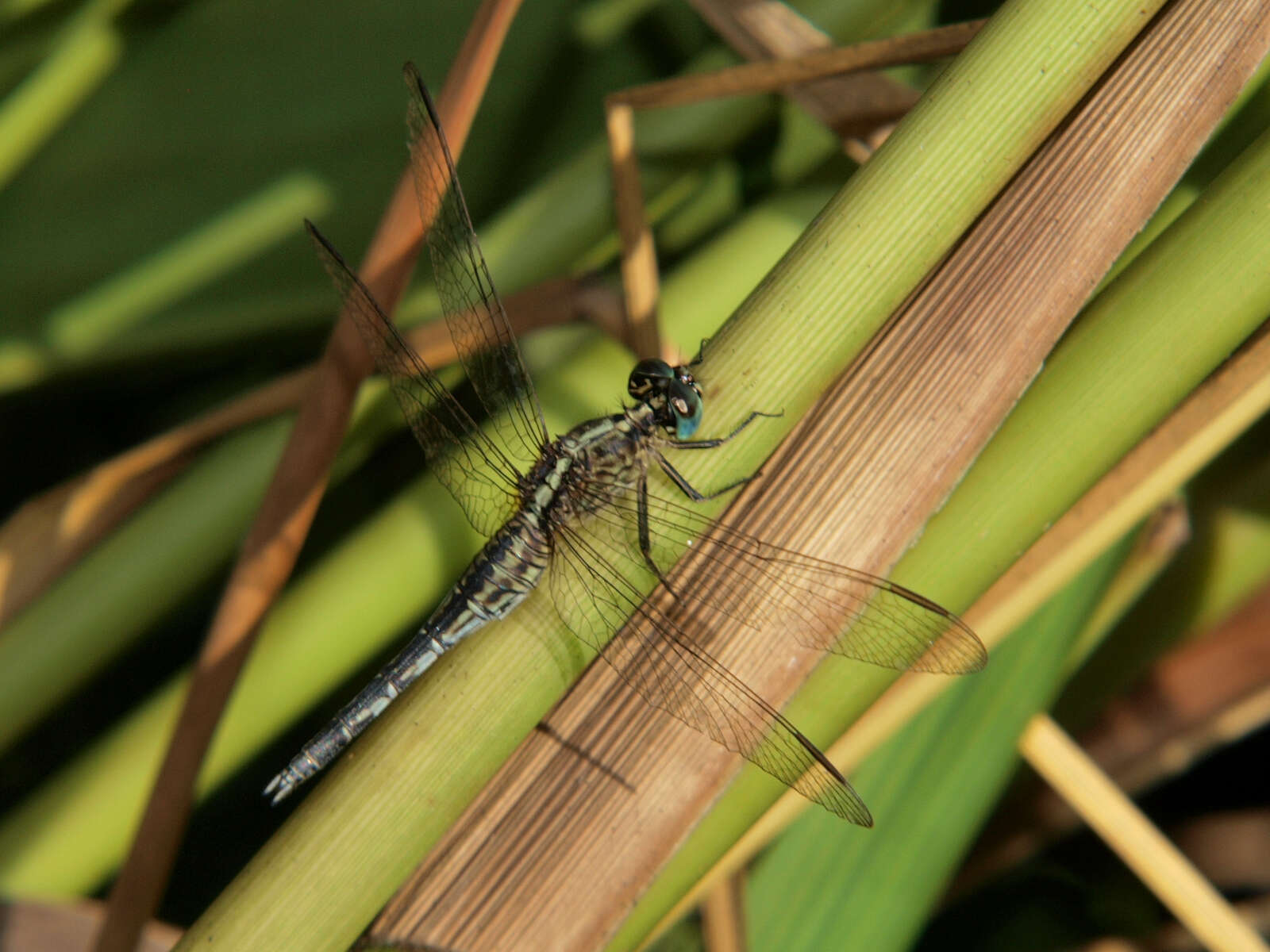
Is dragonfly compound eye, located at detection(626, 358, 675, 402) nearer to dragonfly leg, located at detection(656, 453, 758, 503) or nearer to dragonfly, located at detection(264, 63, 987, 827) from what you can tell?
dragonfly, located at detection(264, 63, 987, 827)

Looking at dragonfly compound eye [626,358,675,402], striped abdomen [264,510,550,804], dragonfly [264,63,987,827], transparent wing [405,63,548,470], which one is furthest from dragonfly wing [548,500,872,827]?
transparent wing [405,63,548,470]

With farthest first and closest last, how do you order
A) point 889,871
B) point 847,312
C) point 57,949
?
1. point 57,949
2. point 889,871
3. point 847,312

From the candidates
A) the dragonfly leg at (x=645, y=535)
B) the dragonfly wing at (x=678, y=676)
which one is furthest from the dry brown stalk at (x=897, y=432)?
the dragonfly leg at (x=645, y=535)

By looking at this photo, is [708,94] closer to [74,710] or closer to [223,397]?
[223,397]

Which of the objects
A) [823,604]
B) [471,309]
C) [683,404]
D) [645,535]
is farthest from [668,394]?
[823,604]

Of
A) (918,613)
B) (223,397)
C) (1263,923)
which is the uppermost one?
(1263,923)

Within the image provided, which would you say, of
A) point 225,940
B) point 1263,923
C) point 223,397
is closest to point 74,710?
point 223,397

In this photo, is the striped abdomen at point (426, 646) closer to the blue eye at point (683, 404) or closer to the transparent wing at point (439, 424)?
the transparent wing at point (439, 424)
